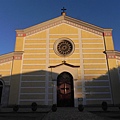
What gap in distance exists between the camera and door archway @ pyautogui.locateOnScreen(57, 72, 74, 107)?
16.2 metres

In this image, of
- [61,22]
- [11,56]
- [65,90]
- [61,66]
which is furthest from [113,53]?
[11,56]

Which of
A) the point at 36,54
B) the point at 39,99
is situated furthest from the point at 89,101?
the point at 36,54

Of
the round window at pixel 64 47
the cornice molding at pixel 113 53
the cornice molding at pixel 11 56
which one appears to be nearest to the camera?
the cornice molding at pixel 11 56

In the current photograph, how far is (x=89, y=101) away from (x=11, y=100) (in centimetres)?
866

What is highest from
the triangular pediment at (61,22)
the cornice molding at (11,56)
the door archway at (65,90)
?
the triangular pediment at (61,22)

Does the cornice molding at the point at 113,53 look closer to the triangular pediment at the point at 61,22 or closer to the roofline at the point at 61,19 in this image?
the triangular pediment at the point at 61,22

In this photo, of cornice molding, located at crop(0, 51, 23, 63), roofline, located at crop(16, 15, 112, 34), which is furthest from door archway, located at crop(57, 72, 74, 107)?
roofline, located at crop(16, 15, 112, 34)

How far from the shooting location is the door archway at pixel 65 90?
16.2 metres

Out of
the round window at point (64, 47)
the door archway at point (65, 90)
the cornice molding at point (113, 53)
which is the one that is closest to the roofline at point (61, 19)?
the round window at point (64, 47)

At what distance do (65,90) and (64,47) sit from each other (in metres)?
5.43

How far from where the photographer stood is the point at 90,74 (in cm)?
1697

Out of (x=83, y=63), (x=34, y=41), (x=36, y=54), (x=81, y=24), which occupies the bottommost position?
(x=83, y=63)

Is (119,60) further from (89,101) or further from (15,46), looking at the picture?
(15,46)

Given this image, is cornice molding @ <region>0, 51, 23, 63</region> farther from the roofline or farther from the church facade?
the roofline
